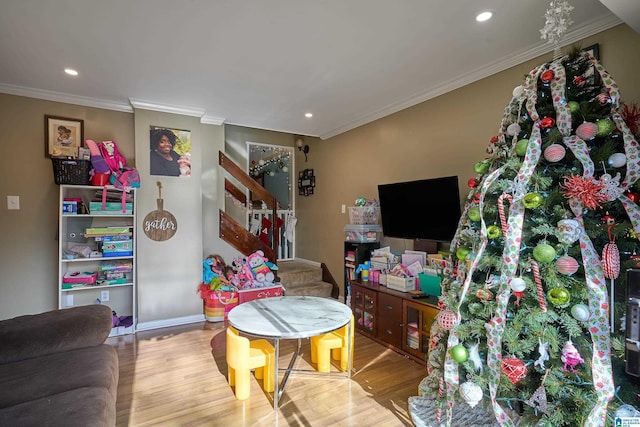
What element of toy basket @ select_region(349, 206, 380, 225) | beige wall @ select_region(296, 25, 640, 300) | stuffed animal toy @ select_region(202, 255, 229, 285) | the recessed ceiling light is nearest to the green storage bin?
beige wall @ select_region(296, 25, 640, 300)

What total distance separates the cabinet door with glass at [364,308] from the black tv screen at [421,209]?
682 mm

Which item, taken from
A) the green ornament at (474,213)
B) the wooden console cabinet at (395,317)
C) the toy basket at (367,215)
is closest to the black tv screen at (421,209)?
the toy basket at (367,215)

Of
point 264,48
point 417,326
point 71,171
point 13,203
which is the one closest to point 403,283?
point 417,326

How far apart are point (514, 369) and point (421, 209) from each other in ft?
5.84

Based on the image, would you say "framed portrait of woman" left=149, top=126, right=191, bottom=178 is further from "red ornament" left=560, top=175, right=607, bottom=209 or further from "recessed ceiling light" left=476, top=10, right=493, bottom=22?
"red ornament" left=560, top=175, right=607, bottom=209

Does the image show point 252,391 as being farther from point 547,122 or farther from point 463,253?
point 547,122

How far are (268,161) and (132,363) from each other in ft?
14.8

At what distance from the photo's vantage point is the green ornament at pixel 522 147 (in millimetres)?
1588

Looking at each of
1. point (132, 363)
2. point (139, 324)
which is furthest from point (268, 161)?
point (132, 363)

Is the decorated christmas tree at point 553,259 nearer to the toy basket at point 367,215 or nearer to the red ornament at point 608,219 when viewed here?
the red ornament at point 608,219

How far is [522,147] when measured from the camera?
5.24 ft

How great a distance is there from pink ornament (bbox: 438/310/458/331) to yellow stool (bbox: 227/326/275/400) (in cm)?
122

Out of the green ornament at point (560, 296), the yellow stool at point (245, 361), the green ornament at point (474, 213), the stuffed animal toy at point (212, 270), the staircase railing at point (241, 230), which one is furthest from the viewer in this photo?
the staircase railing at point (241, 230)

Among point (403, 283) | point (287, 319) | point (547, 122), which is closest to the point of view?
point (547, 122)
